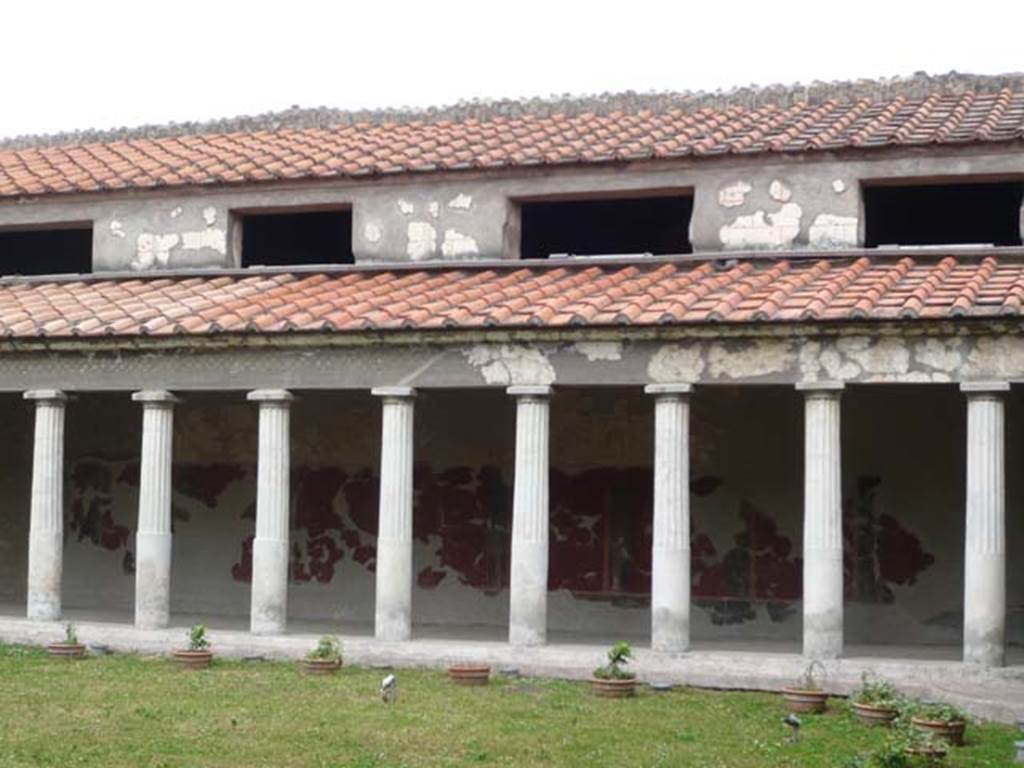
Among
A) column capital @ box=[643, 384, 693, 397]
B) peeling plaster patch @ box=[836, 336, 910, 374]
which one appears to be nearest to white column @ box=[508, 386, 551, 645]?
column capital @ box=[643, 384, 693, 397]

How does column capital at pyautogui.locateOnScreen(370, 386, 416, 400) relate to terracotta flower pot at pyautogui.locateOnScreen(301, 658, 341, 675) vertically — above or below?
Result: above

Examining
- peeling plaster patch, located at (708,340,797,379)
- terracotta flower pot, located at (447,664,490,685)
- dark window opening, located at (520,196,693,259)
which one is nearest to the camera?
terracotta flower pot, located at (447,664,490,685)

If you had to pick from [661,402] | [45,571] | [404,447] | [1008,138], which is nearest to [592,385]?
[661,402]

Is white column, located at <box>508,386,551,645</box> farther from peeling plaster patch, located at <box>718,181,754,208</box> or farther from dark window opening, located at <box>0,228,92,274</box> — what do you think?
dark window opening, located at <box>0,228,92,274</box>

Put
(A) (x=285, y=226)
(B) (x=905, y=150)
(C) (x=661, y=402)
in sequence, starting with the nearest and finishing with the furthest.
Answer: (C) (x=661, y=402)
(B) (x=905, y=150)
(A) (x=285, y=226)

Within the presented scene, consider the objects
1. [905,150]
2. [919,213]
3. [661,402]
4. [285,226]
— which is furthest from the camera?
[285,226]

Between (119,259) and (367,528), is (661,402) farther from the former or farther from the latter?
(119,259)

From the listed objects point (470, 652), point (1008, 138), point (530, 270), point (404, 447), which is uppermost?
point (1008, 138)

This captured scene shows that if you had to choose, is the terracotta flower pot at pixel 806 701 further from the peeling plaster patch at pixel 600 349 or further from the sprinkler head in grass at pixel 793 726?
the peeling plaster patch at pixel 600 349

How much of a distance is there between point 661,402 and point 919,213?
4895 mm

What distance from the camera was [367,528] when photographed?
60.5 ft

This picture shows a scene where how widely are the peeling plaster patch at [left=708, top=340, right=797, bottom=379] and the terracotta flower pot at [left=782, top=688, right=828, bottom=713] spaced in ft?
8.86

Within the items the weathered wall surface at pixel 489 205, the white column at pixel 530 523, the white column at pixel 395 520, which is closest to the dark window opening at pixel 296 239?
the weathered wall surface at pixel 489 205

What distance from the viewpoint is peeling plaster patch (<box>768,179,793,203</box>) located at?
16.0m
